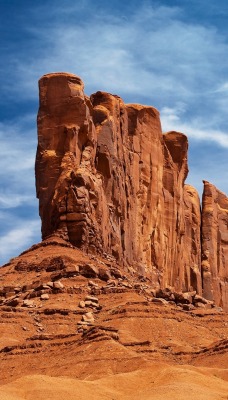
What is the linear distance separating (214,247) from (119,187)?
1210 inches

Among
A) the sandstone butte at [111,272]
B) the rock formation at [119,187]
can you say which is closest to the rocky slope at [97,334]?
the sandstone butte at [111,272]

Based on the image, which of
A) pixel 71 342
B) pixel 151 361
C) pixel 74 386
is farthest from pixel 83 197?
pixel 74 386

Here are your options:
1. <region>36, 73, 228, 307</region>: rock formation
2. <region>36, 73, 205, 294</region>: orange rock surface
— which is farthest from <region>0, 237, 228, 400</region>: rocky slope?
<region>36, 73, 228, 307</region>: rock formation

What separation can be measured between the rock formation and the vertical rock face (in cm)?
16

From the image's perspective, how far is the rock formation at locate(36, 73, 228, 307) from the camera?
2874 inches

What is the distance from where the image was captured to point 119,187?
82250mm

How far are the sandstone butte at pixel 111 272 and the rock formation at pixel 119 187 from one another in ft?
0.35

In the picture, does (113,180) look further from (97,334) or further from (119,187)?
(97,334)

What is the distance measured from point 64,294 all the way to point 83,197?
10.9m

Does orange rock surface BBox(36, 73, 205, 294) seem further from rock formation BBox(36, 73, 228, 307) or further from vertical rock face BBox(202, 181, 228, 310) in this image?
vertical rock face BBox(202, 181, 228, 310)

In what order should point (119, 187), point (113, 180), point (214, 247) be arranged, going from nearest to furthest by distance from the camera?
point (113, 180) → point (119, 187) → point (214, 247)

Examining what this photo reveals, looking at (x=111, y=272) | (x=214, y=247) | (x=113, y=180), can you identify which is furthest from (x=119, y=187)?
(x=214, y=247)

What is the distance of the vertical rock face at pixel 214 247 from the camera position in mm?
107062

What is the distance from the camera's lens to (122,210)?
83000 millimetres
